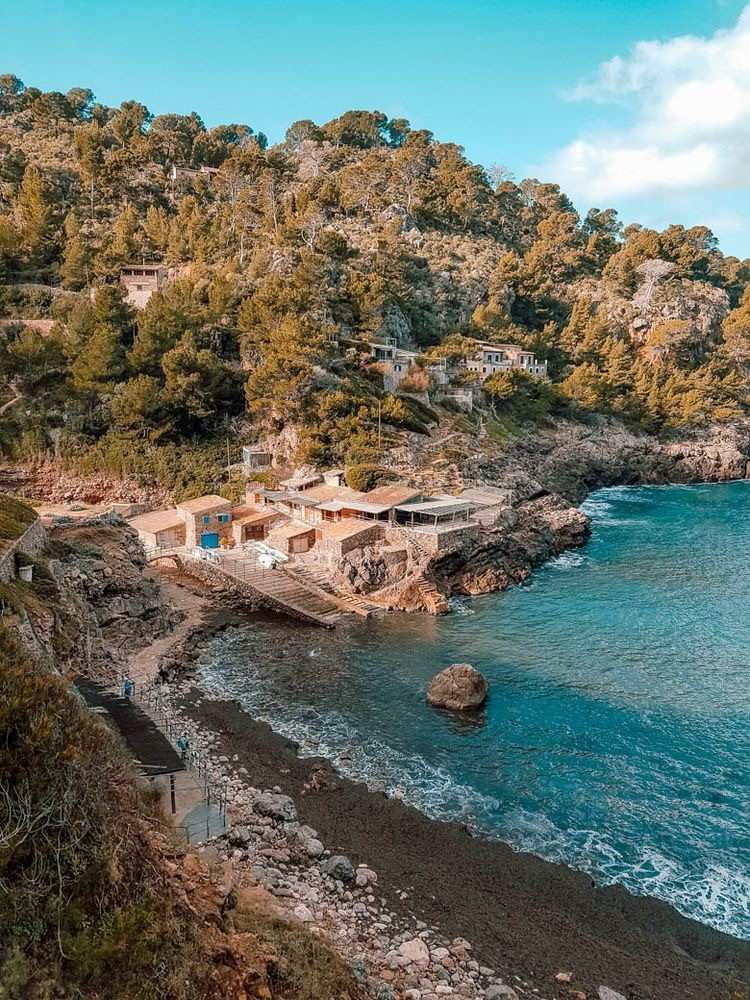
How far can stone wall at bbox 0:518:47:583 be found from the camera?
26.9m

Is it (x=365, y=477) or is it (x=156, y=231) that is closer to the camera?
(x=365, y=477)

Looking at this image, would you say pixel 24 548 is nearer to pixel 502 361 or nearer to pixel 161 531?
pixel 161 531

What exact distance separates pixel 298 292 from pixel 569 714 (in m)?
53.3

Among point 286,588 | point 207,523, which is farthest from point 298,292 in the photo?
point 286,588

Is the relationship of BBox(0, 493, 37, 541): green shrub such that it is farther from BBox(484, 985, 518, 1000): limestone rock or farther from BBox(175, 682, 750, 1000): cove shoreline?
BBox(484, 985, 518, 1000): limestone rock

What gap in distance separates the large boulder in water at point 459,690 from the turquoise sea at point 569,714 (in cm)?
78

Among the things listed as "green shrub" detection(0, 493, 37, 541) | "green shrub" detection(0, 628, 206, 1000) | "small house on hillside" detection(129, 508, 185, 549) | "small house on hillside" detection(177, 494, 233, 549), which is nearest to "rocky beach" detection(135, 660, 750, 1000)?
"green shrub" detection(0, 628, 206, 1000)

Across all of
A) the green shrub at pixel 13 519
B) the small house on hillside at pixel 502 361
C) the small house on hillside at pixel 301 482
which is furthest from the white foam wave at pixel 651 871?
the small house on hillside at pixel 502 361

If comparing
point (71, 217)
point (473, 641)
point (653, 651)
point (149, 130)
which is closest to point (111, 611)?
point (473, 641)

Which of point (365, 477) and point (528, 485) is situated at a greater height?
point (365, 477)

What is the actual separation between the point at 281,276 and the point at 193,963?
76.4 metres

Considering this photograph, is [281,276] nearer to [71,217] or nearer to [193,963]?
[71,217]

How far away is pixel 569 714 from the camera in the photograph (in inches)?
1148

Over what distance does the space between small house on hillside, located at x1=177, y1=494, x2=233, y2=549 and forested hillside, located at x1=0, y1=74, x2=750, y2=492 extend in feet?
36.0
